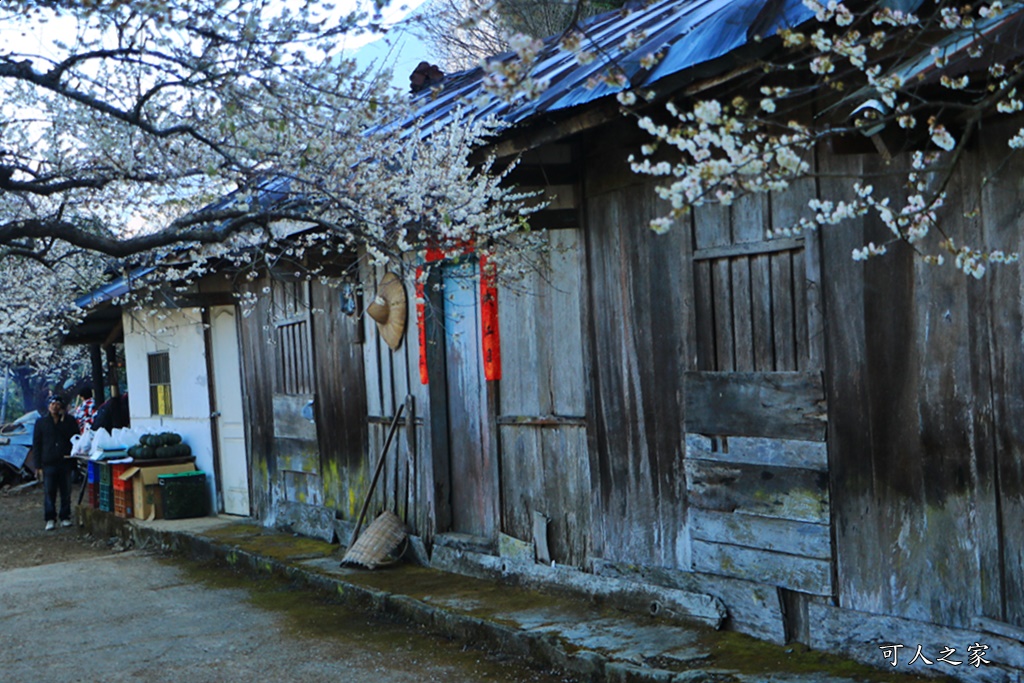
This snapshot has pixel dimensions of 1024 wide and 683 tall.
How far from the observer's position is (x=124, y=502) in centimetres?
1505

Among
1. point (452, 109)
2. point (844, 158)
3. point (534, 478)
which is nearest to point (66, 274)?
point (452, 109)

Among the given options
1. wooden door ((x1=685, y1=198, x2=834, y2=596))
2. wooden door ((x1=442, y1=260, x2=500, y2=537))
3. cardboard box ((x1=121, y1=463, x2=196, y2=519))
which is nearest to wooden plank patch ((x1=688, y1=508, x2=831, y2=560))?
wooden door ((x1=685, y1=198, x2=834, y2=596))

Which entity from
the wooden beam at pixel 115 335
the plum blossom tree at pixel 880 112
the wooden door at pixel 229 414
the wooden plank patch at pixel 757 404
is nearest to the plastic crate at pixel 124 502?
the wooden door at pixel 229 414

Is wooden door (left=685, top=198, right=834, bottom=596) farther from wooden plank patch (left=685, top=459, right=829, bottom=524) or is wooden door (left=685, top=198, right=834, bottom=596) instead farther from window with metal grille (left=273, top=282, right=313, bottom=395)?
window with metal grille (left=273, top=282, right=313, bottom=395)

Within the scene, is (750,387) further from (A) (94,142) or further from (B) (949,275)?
(A) (94,142)

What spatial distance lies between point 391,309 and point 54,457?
27.5 feet

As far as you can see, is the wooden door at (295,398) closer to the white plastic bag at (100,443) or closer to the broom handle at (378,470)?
the broom handle at (378,470)

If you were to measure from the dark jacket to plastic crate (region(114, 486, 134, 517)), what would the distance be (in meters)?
1.93

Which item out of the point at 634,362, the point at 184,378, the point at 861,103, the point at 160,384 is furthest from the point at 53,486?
the point at 861,103

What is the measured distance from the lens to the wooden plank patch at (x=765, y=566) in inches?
248

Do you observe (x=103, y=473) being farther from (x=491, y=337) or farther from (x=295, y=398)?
(x=491, y=337)

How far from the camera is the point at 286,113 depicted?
257 inches

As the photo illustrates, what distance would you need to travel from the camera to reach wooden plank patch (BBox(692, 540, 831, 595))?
20.7ft

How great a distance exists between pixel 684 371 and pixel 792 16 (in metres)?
2.48
